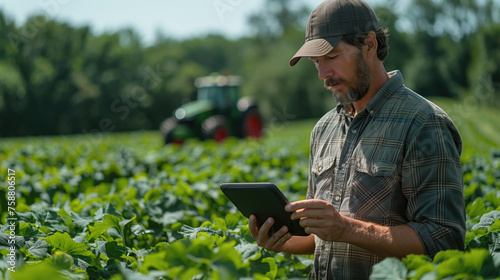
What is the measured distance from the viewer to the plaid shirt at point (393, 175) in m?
2.21

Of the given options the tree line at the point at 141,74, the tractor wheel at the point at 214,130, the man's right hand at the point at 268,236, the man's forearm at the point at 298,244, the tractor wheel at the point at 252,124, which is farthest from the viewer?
the tree line at the point at 141,74

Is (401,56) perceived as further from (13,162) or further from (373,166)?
(373,166)

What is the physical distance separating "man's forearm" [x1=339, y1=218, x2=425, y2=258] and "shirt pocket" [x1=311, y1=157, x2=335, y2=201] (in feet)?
1.15

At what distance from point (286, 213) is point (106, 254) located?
813mm

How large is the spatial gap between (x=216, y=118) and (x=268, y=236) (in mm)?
14994

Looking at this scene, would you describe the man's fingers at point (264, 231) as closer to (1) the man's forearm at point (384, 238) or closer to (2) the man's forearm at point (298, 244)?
(2) the man's forearm at point (298, 244)

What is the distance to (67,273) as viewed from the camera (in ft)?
6.26

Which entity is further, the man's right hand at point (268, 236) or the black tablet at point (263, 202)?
the man's right hand at point (268, 236)

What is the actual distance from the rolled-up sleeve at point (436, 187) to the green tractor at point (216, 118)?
46.6 ft

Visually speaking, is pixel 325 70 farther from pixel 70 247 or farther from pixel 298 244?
pixel 70 247

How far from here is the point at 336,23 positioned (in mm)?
2520

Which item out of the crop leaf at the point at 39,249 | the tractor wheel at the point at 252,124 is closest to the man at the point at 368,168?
the crop leaf at the point at 39,249

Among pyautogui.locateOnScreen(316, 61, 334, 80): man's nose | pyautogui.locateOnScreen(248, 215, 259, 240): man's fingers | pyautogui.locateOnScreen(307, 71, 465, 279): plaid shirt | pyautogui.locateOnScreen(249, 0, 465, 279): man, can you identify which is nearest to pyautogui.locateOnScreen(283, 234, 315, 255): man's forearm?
pyautogui.locateOnScreen(249, 0, 465, 279): man

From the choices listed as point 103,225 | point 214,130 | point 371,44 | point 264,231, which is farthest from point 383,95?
point 214,130
